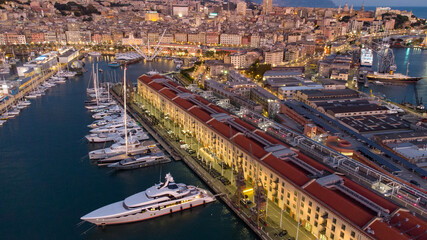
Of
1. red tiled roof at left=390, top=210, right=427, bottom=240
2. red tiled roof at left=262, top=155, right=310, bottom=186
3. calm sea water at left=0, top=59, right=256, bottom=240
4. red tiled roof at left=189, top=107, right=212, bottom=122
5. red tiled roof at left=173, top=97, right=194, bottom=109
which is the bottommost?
calm sea water at left=0, top=59, right=256, bottom=240

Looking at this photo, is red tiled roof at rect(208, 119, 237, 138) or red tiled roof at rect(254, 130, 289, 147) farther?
red tiled roof at rect(208, 119, 237, 138)

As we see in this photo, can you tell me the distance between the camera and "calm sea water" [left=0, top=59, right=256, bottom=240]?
10430mm

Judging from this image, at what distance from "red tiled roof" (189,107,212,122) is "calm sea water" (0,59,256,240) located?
248 centimetres

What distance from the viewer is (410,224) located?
7836mm

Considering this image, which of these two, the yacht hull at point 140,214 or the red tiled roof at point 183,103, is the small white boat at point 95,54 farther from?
the yacht hull at point 140,214

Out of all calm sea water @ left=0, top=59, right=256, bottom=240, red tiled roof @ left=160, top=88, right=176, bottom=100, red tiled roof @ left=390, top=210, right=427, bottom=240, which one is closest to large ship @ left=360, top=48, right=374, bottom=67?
red tiled roof @ left=160, top=88, right=176, bottom=100

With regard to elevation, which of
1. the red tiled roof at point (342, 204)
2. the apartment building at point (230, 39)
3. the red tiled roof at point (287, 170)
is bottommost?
the red tiled roof at point (342, 204)

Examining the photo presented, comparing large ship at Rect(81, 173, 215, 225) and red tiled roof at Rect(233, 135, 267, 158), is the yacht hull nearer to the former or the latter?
large ship at Rect(81, 173, 215, 225)

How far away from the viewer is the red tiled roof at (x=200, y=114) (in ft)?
50.0

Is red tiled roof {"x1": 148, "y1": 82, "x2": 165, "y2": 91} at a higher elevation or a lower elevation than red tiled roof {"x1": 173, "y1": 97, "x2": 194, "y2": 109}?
higher

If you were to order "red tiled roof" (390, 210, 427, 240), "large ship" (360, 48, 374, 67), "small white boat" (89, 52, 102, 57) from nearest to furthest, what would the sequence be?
1. "red tiled roof" (390, 210, 427, 240)
2. "large ship" (360, 48, 374, 67)
3. "small white boat" (89, 52, 102, 57)

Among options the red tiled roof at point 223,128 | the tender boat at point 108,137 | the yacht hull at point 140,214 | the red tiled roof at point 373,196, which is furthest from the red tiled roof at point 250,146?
the tender boat at point 108,137

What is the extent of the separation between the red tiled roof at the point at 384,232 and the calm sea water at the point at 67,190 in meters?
3.81

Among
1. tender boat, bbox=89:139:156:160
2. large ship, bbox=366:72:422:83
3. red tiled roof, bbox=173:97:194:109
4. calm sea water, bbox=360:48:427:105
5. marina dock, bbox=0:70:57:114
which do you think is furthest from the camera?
large ship, bbox=366:72:422:83
